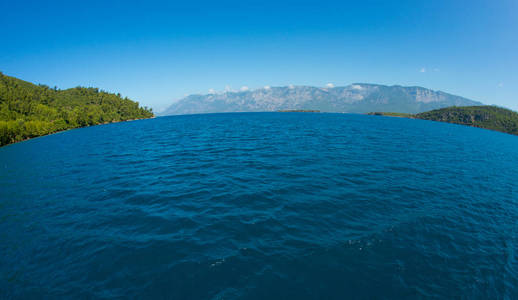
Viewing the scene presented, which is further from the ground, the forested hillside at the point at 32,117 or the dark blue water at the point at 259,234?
the forested hillside at the point at 32,117

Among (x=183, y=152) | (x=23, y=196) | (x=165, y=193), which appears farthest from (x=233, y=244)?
(x=183, y=152)

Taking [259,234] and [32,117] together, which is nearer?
[259,234]

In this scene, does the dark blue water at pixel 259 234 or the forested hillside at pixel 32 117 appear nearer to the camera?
the dark blue water at pixel 259 234

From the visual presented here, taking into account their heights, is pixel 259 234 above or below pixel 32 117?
below

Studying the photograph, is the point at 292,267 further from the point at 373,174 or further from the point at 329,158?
the point at 329,158

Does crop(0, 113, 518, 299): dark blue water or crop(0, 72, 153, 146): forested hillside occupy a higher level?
crop(0, 72, 153, 146): forested hillside

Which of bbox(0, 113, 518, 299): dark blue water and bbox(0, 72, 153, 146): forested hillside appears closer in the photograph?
bbox(0, 113, 518, 299): dark blue water

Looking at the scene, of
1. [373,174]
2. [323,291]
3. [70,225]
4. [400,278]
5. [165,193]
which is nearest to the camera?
[323,291]

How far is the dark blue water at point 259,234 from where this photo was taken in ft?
33.9

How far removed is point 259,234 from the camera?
45.7 ft

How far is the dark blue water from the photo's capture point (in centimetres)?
1033

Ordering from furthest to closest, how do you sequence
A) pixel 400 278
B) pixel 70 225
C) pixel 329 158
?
pixel 329 158 < pixel 70 225 < pixel 400 278

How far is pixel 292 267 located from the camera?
11.1 meters

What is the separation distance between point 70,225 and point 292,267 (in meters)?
18.7
